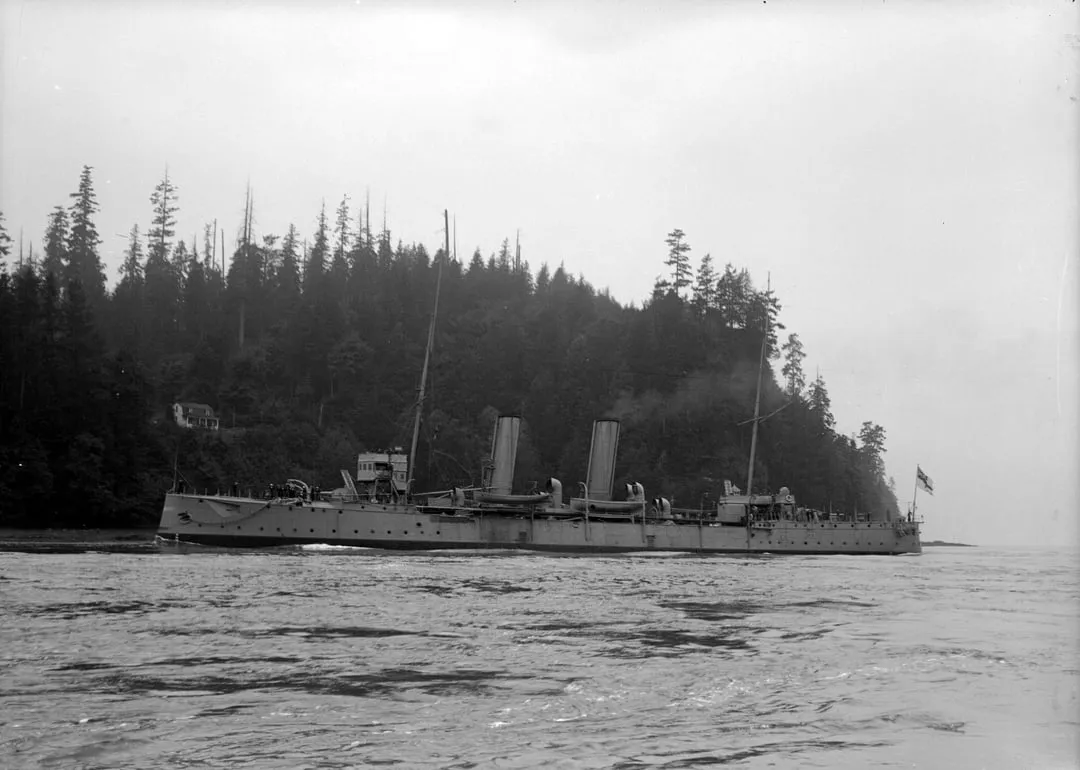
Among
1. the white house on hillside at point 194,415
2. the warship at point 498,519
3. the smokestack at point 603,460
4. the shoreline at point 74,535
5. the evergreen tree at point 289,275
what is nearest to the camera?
the warship at point 498,519

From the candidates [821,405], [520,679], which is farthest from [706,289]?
[520,679]

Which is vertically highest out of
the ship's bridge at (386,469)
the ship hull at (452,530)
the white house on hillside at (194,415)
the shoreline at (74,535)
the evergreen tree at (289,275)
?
the evergreen tree at (289,275)

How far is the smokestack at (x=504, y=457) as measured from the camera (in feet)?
188

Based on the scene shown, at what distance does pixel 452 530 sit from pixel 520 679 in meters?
41.8

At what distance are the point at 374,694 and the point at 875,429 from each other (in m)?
136

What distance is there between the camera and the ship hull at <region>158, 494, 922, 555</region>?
164 ft

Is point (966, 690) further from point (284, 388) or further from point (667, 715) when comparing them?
point (284, 388)

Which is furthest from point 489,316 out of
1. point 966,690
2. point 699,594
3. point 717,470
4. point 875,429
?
point 966,690

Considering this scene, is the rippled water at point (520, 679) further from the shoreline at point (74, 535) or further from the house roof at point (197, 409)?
the house roof at point (197, 409)

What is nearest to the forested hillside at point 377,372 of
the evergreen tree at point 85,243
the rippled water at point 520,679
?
the evergreen tree at point 85,243

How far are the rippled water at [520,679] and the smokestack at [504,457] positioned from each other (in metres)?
32.5

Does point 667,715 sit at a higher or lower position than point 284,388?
lower

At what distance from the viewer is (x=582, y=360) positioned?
114 metres

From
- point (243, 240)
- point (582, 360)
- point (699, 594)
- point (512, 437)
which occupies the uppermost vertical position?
point (243, 240)
